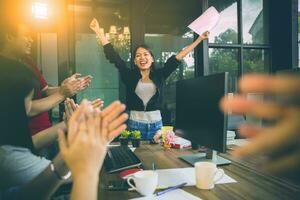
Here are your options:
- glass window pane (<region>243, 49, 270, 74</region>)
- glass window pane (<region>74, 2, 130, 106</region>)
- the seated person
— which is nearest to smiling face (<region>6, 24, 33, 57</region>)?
the seated person

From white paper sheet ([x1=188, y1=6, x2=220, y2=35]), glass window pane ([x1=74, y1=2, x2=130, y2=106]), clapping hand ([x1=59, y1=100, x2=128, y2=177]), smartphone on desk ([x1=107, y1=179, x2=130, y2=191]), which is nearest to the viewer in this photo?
clapping hand ([x1=59, y1=100, x2=128, y2=177])

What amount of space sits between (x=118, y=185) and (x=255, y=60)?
92.9 inches

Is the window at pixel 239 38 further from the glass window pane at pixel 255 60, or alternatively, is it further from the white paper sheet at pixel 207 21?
the white paper sheet at pixel 207 21

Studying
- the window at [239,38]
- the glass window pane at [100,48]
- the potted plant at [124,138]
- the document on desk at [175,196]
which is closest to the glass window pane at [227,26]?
the window at [239,38]

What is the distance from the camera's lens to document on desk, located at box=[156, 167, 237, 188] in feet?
3.92

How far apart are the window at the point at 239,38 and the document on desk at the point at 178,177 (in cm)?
165

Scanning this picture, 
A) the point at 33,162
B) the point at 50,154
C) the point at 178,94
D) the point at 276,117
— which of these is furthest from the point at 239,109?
the point at 50,154

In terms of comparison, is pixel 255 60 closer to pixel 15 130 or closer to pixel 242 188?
pixel 242 188

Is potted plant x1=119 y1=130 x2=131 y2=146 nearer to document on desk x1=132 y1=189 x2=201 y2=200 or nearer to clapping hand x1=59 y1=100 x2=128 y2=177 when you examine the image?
document on desk x1=132 y1=189 x2=201 y2=200

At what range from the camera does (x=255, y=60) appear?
3051mm

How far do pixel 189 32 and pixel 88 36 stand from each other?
3.69ft

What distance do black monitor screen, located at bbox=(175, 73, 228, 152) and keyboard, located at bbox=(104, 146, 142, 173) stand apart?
0.35m

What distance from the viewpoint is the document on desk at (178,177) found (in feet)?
3.92

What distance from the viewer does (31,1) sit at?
2.99m
